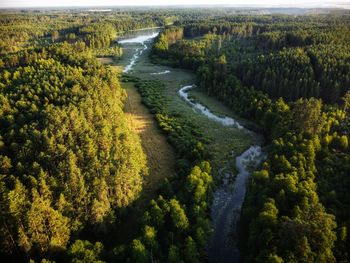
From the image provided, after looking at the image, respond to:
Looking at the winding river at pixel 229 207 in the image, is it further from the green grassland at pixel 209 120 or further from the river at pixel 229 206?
the green grassland at pixel 209 120

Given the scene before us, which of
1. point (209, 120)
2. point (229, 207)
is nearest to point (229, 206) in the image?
point (229, 207)

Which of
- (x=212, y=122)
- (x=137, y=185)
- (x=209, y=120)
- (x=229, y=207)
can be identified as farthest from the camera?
(x=209, y=120)

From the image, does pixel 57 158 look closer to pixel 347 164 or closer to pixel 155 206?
pixel 155 206

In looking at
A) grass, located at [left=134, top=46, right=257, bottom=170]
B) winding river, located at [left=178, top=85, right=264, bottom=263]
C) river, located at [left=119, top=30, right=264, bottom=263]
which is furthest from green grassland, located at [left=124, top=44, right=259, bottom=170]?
winding river, located at [left=178, top=85, right=264, bottom=263]

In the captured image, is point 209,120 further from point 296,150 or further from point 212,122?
point 296,150

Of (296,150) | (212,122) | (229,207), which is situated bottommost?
(229,207)

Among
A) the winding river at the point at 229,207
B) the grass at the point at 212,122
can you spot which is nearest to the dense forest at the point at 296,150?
the winding river at the point at 229,207

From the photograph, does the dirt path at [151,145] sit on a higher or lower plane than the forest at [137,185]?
lower
